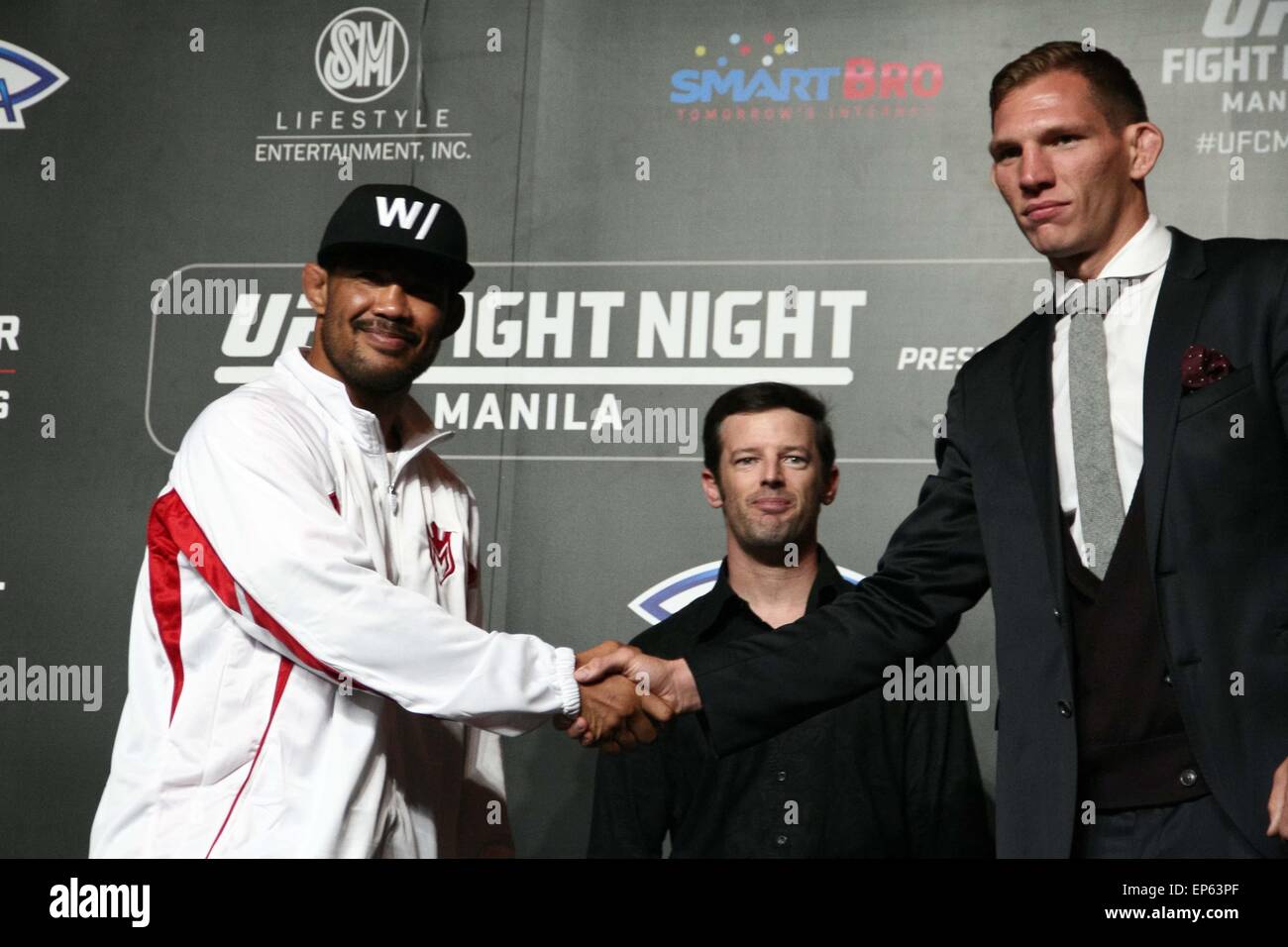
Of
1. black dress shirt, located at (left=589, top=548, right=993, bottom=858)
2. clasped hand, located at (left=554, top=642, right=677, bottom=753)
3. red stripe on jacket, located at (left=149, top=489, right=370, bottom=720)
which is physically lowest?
black dress shirt, located at (left=589, top=548, right=993, bottom=858)

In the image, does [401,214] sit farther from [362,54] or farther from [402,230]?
[362,54]

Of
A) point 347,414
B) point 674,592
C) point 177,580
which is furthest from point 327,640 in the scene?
point 674,592

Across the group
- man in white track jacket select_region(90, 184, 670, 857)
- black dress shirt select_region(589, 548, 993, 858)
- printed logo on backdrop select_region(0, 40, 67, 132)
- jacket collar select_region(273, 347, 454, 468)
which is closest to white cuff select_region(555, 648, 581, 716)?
man in white track jacket select_region(90, 184, 670, 857)

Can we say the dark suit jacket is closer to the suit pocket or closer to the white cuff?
the suit pocket

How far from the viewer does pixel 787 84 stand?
3115 mm

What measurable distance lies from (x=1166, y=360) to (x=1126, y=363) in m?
0.10

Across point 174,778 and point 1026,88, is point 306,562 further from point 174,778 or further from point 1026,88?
point 1026,88

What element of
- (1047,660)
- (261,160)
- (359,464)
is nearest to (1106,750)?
(1047,660)

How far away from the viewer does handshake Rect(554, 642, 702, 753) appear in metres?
2.62

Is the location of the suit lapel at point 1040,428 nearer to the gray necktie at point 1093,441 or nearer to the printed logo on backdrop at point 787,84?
the gray necktie at point 1093,441

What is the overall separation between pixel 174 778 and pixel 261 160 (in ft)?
5.04

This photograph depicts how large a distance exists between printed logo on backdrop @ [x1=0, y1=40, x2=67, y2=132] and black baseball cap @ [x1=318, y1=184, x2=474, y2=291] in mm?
1136

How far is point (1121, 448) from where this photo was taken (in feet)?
7.06
